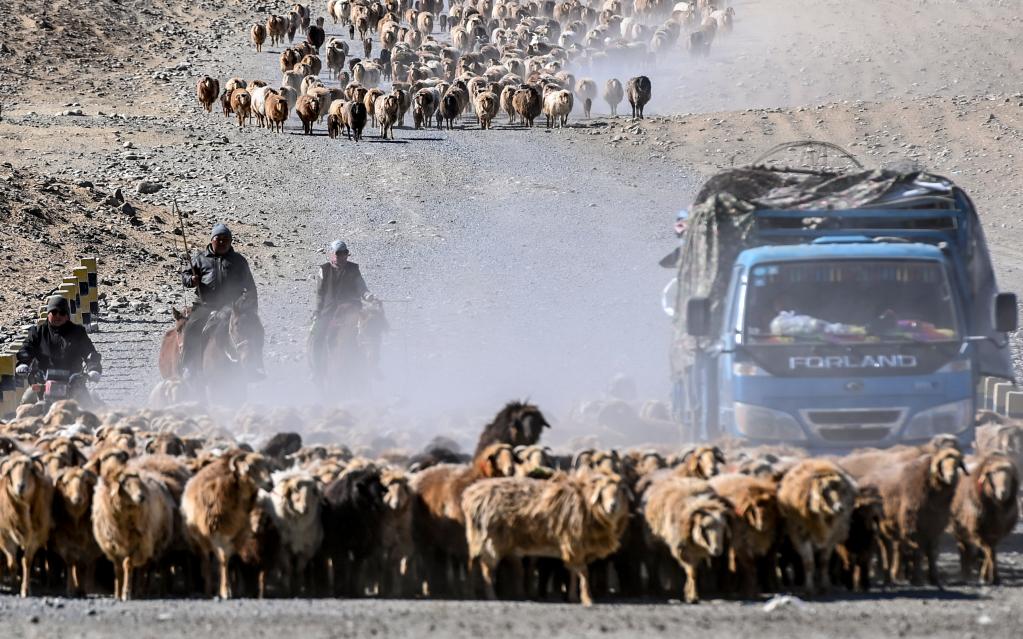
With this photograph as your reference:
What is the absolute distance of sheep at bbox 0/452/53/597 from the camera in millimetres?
9875

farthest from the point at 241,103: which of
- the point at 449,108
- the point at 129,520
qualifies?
the point at 129,520

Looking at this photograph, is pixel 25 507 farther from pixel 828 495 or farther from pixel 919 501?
pixel 919 501

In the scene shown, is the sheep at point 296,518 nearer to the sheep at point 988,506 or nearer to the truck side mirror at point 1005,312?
the sheep at point 988,506

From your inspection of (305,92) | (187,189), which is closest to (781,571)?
(187,189)

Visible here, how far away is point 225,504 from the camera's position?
9.80 meters

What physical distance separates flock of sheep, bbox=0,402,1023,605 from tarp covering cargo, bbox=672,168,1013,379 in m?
2.15

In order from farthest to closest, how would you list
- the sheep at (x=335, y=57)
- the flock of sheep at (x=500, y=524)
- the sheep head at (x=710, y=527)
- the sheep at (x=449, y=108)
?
the sheep at (x=335, y=57), the sheep at (x=449, y=108), the flock of sheep at (x=500, y=524), the sheep head at (x=710, y=527)

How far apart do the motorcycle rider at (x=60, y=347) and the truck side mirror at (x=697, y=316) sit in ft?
19.8

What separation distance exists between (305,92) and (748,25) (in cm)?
1760

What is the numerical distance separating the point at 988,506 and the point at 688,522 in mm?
1891

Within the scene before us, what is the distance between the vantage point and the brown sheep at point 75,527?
1002 cm

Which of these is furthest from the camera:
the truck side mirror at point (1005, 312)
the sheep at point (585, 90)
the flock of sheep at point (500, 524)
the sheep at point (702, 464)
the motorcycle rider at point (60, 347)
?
the sheep at point (585, 90)

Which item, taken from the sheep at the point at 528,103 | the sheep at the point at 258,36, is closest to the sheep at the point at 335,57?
the sheep at the point at 258,36

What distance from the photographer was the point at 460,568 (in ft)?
34.3
